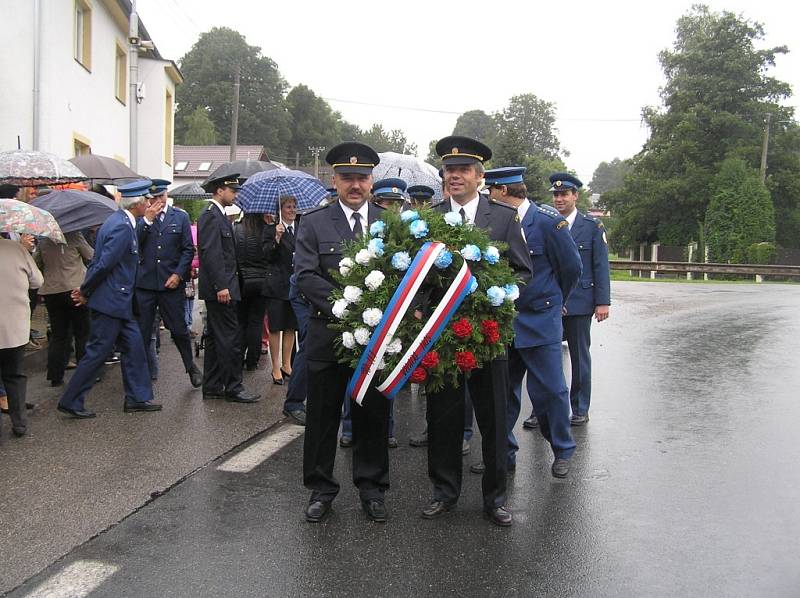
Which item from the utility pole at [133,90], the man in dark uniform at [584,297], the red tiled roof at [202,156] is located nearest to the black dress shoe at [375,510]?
the man in dark uniform at [584,297]

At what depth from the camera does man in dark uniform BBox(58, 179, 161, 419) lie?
7248 millimetres

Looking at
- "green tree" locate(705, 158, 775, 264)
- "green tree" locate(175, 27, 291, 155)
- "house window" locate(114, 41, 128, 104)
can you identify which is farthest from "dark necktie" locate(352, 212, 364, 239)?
"green tree" locate(175, 27, 291, 155)

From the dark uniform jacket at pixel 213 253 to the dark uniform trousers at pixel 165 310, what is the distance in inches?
17.5

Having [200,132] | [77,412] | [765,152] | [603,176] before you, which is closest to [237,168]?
[77,412]

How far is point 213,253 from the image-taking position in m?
8.01

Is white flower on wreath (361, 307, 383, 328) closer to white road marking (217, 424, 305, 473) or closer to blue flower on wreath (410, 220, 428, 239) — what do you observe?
blue flower on wreath (410, 220, 428, 239)

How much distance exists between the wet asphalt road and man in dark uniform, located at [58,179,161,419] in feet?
1.59

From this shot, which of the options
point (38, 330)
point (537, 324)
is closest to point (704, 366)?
point (537, 324)

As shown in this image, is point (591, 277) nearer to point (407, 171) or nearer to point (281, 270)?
point (281, 270)

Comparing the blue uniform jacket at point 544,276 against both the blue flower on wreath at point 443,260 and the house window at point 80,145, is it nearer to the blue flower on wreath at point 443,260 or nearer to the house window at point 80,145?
the blue flower on wreath at point 443,260

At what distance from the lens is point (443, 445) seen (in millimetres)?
5090

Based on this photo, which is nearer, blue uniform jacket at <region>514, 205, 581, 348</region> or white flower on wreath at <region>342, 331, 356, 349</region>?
white flower on wreath at <region>342, 331, 356, 349</region>

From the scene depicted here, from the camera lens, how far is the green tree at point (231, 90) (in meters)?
92.4

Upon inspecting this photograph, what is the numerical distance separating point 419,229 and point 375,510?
1.69 m
